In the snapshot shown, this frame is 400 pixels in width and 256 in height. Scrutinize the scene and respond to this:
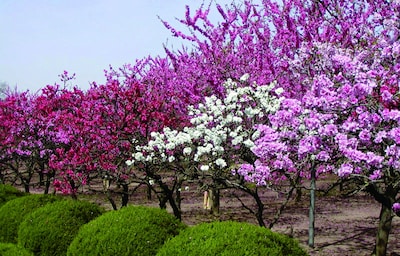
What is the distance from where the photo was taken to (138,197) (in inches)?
837

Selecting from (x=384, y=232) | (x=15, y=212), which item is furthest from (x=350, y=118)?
(x=15, y=212)

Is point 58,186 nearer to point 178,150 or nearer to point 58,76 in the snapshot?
point 178,150

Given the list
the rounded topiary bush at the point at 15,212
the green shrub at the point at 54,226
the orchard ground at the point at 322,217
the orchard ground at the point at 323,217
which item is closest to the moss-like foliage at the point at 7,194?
the rounded topiary bush at the point at 15,212

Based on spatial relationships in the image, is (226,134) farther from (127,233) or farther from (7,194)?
(7,194)

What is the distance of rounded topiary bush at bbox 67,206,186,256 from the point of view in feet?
19.3

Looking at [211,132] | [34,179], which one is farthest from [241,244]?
[34,179]

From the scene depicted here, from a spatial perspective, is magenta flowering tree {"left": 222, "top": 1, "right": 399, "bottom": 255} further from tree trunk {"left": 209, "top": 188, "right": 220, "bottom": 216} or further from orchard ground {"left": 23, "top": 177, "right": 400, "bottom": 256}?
tree trunk {"left": 209, "top": 188, "right": 220, "bottom": 216}

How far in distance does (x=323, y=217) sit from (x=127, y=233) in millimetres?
11047

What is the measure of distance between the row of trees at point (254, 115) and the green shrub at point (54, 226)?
246 centimetres

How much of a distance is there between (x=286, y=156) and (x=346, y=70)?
1.56 meters

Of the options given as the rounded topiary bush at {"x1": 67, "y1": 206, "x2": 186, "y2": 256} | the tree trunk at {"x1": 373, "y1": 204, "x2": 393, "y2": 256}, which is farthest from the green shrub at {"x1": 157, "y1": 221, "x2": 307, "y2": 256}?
the tree trunk at {"x1": 373, "y1": 204, "x2": 393, "y2": 256}

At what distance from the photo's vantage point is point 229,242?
464 cm

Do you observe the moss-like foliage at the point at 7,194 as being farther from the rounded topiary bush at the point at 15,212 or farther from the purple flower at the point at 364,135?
the purple flower at the point at 364,135

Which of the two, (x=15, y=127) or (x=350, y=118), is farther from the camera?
(x=15, y=127)
